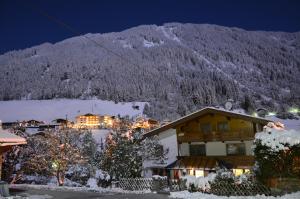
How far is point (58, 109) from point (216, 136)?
148m

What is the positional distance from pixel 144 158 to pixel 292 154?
20533mm

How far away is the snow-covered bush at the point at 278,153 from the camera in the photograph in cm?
2551

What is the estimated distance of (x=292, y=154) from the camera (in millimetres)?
25531

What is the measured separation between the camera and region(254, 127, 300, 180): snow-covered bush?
83.7 feet

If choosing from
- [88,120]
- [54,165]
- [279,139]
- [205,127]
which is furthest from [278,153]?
[88,120]

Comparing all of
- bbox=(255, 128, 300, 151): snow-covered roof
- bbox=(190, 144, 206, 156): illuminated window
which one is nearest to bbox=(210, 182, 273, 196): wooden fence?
bbox=(255, 128, 300, 151): snow-covered roof

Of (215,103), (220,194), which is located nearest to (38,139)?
(220,194)

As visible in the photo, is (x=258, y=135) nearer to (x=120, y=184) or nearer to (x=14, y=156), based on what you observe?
(x=120, y=184)

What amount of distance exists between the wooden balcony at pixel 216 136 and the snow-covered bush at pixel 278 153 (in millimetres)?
14065

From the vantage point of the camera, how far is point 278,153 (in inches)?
1019

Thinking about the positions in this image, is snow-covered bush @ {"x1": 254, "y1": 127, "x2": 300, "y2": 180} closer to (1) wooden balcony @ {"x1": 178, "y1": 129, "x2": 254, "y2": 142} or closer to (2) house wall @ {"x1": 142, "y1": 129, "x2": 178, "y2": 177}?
(1) wooden balcony @ {"x1": 178, "y1": 129, "x2": 254, "y2": 142}

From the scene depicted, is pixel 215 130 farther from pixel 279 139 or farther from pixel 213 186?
pixel 279 139

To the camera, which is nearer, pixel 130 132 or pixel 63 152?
pixel 130 132

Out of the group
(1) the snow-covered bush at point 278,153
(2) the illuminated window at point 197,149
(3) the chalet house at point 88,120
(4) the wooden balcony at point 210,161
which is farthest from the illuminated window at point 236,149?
(3) the chalet house at point 88,120
